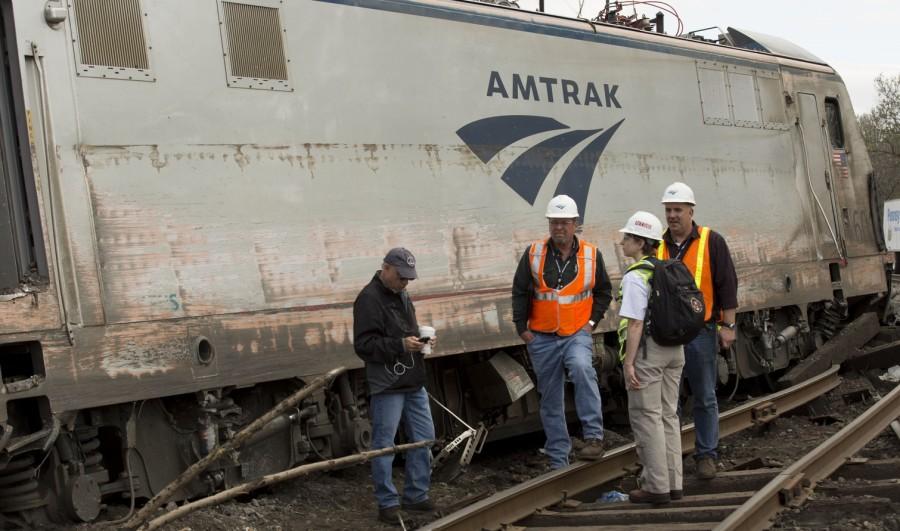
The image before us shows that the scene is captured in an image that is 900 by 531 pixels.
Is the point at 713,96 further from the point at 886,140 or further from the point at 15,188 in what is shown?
the point at 886,140

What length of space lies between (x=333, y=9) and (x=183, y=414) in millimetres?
2864

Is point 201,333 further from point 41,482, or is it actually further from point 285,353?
point 41,482

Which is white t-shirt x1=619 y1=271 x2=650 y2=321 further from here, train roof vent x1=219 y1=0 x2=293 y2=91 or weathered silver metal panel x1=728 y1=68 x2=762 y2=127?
weathered silver metal panel x1=728 y1=68 x2=762 y2=127

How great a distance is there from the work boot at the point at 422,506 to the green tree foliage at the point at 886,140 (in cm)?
3023

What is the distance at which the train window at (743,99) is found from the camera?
1123 cm

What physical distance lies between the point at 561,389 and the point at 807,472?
5.47ft

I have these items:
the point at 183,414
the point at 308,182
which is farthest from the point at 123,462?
the point at 308,182

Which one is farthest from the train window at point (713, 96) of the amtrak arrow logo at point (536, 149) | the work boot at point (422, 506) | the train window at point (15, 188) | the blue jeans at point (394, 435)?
the train window at point (15, 188)

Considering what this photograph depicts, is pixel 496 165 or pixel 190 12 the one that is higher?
pixel 190 12

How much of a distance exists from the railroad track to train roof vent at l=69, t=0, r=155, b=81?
312cm

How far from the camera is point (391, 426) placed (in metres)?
6.47

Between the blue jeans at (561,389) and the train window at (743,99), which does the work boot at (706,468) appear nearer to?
the blue jeans at (561,389)

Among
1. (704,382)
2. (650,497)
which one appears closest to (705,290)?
(704,382)

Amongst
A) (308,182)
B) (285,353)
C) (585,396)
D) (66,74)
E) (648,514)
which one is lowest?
(648,514)
